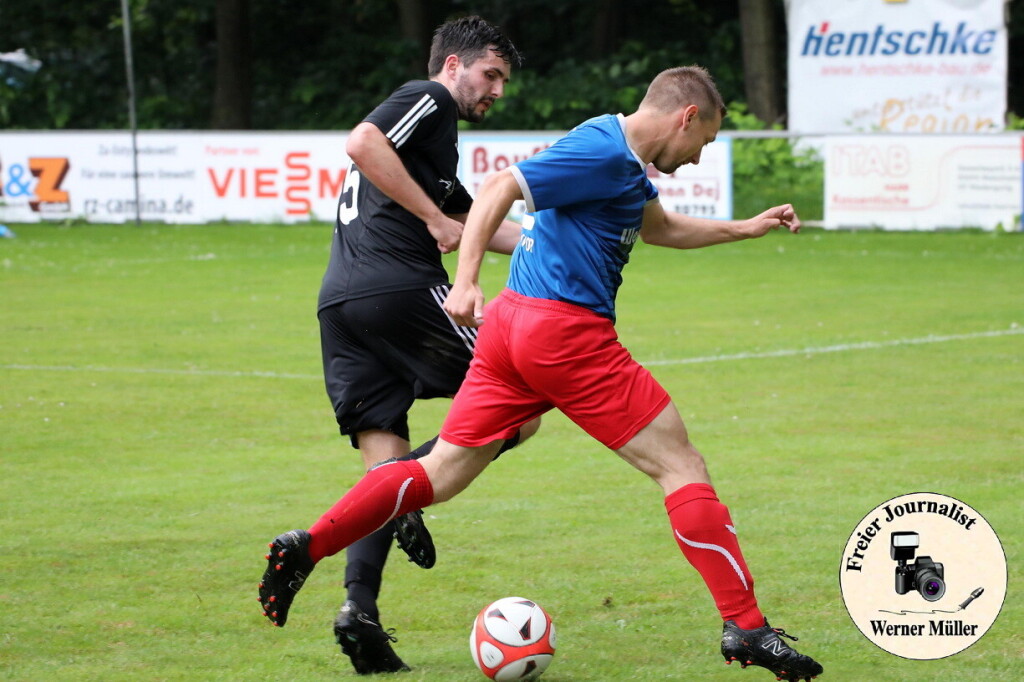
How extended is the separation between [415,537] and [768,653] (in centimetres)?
131

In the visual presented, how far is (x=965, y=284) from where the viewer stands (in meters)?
16.0

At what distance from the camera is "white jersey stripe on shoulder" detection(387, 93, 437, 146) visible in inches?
201

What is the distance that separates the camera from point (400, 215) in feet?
17.2

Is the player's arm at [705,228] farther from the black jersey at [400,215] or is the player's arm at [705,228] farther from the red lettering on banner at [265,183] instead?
the red lettering on banner at [265,183]

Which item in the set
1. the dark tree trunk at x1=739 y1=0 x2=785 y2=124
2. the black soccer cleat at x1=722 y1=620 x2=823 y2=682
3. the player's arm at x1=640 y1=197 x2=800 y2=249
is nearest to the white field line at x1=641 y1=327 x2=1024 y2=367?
the player's arm at x1=640 y1=197 x2=800 y2=249

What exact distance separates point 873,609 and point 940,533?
1.01 feet

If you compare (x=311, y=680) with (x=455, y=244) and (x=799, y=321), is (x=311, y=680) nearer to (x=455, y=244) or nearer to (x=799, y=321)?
(x=455, y=244)

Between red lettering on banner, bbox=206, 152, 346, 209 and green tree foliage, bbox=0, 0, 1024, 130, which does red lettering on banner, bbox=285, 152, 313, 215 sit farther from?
green tree foliage, bbox=0, 0, 1024, 130

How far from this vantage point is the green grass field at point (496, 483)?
16.4 feet

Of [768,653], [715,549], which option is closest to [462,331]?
[715,549]

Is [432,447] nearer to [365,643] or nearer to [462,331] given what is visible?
[462,331]

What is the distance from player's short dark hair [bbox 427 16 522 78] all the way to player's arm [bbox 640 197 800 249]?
833 mm

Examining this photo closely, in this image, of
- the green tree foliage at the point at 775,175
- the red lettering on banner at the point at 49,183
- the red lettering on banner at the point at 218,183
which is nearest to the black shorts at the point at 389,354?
the green tree foliage at the point at 775,175

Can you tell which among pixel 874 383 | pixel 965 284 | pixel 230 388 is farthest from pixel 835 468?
pixel 965 284
